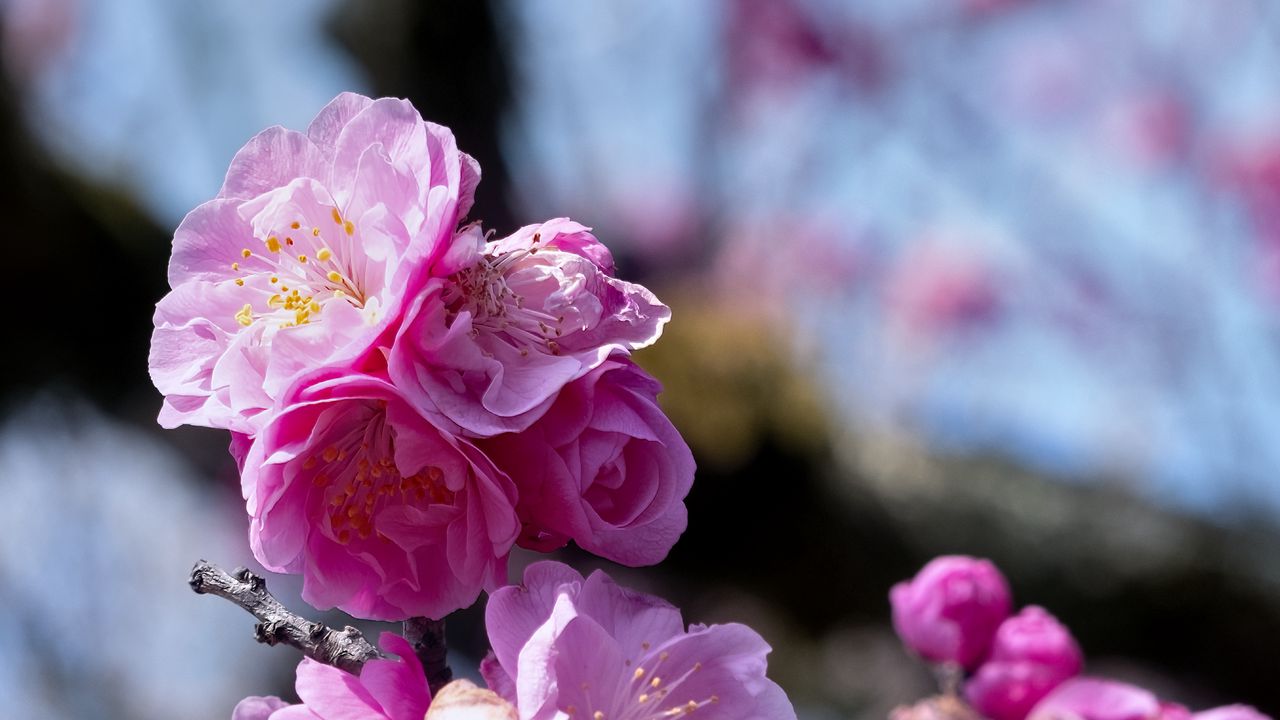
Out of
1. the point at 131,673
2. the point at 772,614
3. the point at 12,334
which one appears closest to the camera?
the point at 12,334

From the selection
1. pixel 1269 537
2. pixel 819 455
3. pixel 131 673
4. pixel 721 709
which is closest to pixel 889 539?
pixel 819 455

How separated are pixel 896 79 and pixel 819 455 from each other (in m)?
2.00

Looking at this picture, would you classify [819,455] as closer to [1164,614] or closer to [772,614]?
[772,614]

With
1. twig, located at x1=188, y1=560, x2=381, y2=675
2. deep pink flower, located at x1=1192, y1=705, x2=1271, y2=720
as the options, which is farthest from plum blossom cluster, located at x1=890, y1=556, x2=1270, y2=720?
twig, located at x1=188, y1=560, x2=381, y2=675

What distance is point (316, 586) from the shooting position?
0.48 m

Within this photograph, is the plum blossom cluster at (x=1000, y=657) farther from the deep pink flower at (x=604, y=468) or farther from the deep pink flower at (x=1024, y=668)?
the deep pink flower at (x=604, y=468)

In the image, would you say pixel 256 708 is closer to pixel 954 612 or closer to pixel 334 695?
pixel 334 695

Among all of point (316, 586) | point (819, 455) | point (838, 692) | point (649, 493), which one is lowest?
point (838, 692)

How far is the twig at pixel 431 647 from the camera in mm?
477

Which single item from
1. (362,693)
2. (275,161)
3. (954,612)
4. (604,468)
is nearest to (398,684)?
(362,693)

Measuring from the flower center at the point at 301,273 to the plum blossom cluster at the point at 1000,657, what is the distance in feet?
1.48

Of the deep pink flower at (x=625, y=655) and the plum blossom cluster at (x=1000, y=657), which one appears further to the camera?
the plum blossom cluster at (x=1000, y=657)

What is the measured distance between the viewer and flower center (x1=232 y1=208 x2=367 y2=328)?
1.63 feet

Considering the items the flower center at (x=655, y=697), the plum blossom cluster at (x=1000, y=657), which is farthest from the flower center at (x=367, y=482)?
the plum blossom cluster at (x=1000, y=657)
